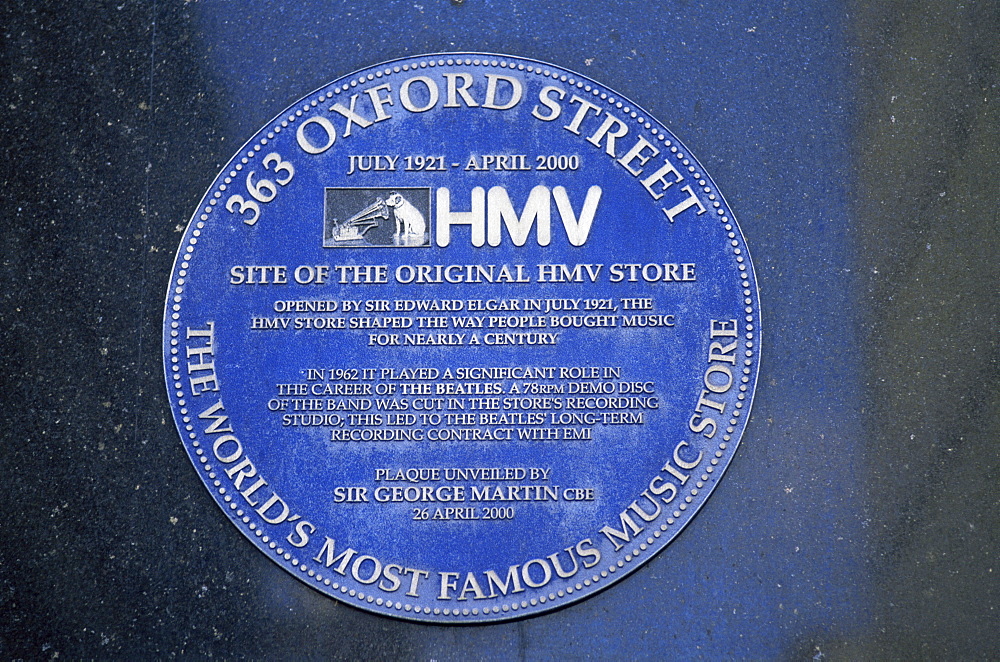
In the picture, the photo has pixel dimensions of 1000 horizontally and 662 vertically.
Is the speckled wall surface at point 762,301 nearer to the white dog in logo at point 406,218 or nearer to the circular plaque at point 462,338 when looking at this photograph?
the circular plaque at point 462,338

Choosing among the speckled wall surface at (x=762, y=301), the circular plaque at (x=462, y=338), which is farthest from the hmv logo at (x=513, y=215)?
the speckled wall surface at (x=762, y=301)

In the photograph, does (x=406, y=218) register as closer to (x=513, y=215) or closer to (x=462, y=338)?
(x=513, y=215)

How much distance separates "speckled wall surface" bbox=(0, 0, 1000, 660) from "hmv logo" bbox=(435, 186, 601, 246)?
20.2 inches

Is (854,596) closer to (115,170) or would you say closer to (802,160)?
(802,160)

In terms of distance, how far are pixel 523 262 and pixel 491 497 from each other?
89 cm

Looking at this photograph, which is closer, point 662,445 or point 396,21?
point 662,445

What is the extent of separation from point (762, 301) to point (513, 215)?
39.3 inches

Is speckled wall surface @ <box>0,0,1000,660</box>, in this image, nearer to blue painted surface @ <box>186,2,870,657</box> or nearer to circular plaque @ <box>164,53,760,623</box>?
blue painted surface @ <box>186,2,870,657</box>

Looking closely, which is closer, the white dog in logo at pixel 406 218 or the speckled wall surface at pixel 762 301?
the speckled wall surface at pixel 762 301

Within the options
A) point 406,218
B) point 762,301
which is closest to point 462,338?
point 406,218

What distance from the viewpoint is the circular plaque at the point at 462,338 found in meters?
4.01

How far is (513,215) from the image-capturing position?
14.0ft

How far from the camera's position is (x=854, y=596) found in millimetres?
3994

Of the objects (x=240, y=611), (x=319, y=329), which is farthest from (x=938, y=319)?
(x=240, y=611)
